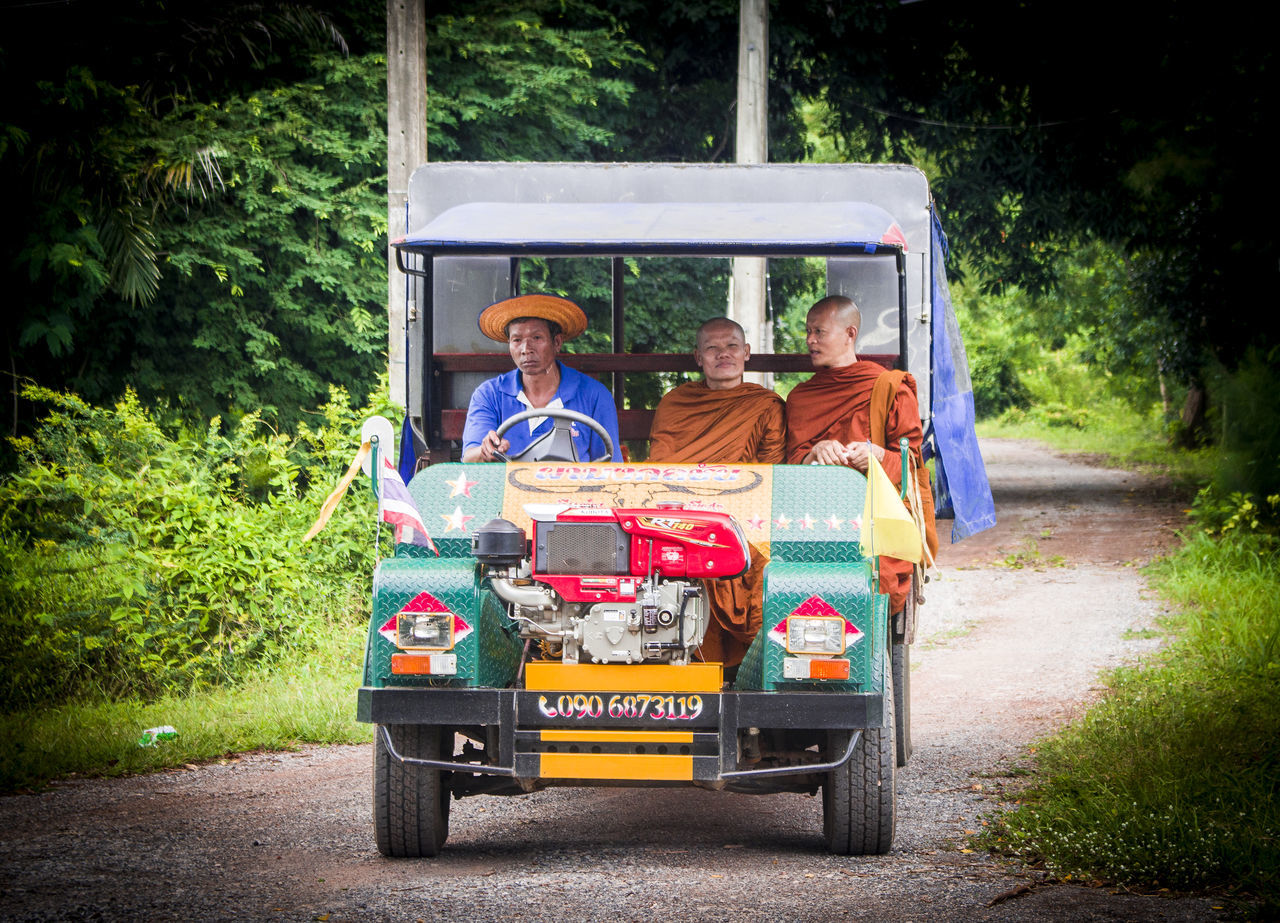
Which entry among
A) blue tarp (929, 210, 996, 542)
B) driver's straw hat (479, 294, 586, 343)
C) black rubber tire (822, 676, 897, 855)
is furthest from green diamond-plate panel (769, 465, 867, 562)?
blue tarp (929, 210, 996, 542)

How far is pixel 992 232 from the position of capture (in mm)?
18891

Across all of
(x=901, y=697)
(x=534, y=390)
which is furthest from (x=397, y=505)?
(x=901, y=697)

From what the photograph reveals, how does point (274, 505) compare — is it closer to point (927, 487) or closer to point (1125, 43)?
point (927, 487)

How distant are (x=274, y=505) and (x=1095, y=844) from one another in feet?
21.1

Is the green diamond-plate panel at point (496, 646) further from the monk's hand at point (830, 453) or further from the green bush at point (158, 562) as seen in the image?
the green bush at point (158, 562)

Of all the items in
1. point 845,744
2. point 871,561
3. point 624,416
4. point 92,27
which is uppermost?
point 92,27

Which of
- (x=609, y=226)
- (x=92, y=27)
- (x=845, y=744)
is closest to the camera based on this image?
(x=845, y=744)

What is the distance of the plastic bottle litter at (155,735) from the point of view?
23.2 ft

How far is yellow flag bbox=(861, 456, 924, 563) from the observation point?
4.68 m

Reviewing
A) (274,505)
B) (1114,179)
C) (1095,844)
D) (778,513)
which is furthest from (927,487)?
(1114,179)

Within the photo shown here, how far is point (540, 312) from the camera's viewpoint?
21.9 ft

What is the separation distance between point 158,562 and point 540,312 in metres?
3.52

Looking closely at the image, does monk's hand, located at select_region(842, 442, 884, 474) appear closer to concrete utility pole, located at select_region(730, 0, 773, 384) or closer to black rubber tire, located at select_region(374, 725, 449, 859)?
black rubber tire, located at select_region(374, 725, 449, 859)

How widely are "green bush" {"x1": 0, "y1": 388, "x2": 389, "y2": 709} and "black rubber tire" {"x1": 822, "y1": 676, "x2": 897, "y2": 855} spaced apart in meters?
4.92
